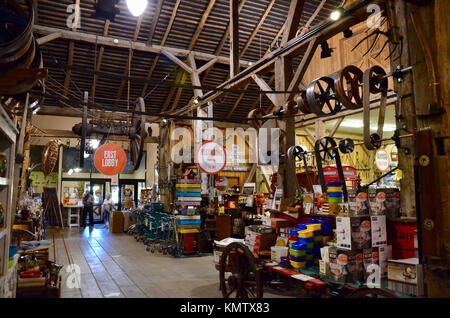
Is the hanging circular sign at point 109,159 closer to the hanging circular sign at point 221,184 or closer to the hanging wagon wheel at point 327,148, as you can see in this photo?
the hanging circular sign at point 221,184

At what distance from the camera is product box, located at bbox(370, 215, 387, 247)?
143 inches

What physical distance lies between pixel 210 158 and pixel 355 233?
13.9 feet

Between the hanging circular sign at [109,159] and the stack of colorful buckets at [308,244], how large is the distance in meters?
4.66

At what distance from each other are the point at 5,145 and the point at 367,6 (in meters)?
4.40

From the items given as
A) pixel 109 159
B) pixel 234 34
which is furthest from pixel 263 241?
pixel 234 34

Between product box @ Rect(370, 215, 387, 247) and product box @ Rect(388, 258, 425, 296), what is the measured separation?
36 centimetres

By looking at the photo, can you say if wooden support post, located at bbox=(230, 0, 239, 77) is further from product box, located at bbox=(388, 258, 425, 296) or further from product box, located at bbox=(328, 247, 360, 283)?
product box, located at bbox=(388, 258, 425, 296)

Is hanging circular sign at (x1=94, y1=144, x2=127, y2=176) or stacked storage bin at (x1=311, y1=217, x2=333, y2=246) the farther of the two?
hanging circular sign at (x1=94, y1=144, x2=127, y2=176)

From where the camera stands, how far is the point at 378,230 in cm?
368

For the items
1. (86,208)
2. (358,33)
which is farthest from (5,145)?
(86,208)

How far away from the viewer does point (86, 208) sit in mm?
13523

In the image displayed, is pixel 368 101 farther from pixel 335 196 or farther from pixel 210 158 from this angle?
pixel 210 158

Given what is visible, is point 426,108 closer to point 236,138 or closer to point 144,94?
point 144,94

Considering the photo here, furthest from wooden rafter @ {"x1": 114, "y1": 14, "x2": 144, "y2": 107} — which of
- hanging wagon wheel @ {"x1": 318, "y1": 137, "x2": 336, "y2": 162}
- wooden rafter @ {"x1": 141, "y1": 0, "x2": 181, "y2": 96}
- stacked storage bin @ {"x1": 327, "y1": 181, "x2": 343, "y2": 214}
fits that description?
stacked storage bin @ {"x1": 327, "y1": 181, "x2": 343, "y2": 214}
